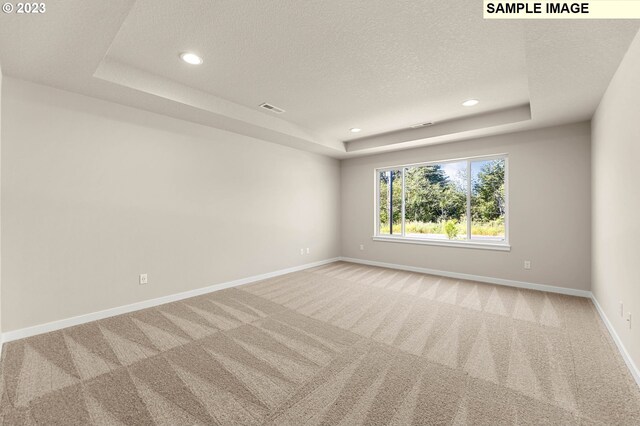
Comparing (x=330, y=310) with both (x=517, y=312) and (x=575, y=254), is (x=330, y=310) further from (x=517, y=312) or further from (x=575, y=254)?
(x=575, y=254)

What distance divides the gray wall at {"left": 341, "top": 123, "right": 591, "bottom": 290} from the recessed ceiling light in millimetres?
4266

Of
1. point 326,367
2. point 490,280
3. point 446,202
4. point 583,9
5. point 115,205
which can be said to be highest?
point 583,9

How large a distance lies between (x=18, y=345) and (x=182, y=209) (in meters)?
2.01

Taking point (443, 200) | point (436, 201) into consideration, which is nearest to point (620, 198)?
point (443, 200)

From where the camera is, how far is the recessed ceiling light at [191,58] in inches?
97.4

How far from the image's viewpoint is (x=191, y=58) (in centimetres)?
254

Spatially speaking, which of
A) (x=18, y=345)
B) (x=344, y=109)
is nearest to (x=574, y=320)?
(x=344, y=109)

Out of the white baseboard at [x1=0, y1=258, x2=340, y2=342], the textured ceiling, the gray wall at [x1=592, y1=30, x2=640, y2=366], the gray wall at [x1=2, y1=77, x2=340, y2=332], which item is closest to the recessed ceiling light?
the textured ceiling

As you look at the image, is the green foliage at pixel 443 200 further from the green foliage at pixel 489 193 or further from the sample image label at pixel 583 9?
the sample image label at pixel 583 9

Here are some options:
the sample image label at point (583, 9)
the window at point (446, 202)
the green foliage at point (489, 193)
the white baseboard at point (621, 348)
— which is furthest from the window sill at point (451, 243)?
the sample image label at point (583, 9)

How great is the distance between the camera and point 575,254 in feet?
12.6

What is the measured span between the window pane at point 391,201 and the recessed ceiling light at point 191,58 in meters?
4.46

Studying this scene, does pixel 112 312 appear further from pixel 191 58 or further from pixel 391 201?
pixel 391 201

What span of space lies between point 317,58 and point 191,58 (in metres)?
1.21
